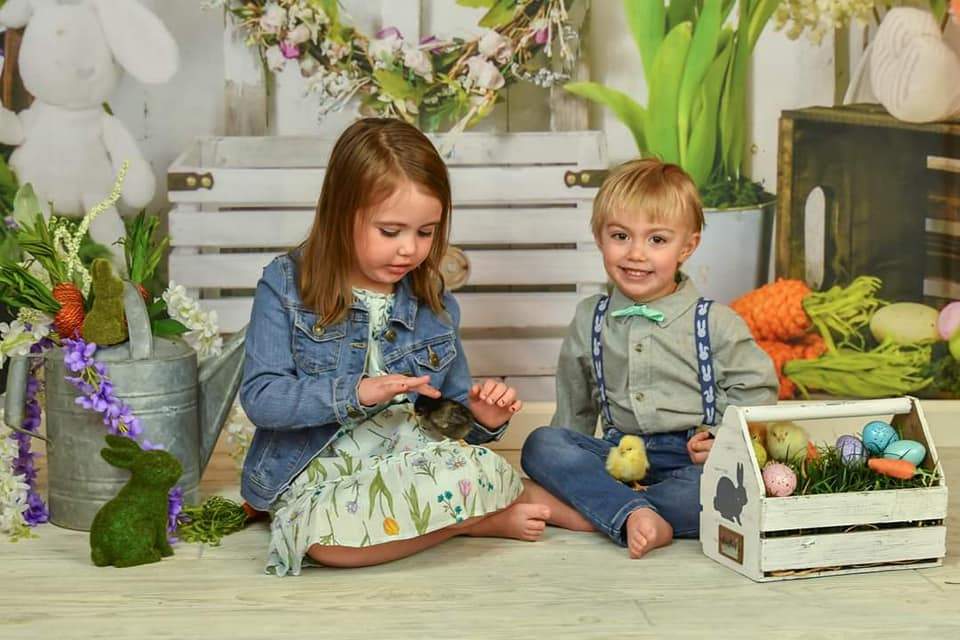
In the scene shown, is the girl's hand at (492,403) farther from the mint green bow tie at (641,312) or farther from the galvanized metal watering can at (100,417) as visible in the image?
the galvanized metal watering can at (100,417)

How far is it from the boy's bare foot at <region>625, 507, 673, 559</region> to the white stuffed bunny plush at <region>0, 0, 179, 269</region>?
126 centimetres

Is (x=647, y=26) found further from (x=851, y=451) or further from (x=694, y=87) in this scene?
(x=851, y=451)

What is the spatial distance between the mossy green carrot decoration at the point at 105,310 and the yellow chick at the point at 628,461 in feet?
2.69

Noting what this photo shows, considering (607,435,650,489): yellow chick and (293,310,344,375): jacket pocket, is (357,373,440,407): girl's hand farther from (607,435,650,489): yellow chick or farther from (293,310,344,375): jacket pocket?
(607,435,650,489): yellow chick

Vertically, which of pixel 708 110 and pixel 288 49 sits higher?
pixel 288 49

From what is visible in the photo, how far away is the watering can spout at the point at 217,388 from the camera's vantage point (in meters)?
2.11

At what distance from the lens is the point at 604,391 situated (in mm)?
2146

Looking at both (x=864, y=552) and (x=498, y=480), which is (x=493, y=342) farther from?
(x=864, y=552)

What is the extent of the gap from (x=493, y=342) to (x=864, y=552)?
1.08m

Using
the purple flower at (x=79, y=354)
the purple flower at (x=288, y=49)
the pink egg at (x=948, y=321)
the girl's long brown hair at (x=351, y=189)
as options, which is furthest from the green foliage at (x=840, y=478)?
the purple flower at (x=288, y=49)

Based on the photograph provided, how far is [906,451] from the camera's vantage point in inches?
71.0

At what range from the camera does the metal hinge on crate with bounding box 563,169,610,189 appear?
104 inches

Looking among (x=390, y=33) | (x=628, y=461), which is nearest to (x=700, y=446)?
(x=628, y=461)

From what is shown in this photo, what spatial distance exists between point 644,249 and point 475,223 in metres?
0.66
